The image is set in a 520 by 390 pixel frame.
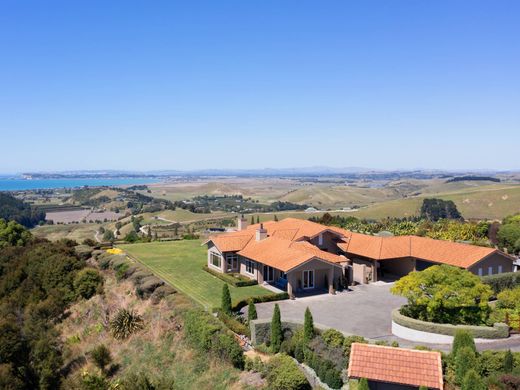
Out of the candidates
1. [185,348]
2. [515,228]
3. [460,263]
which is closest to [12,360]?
[185,348]

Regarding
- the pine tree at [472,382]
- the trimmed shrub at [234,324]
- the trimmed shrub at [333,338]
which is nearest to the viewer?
the pine tree at [472,382]

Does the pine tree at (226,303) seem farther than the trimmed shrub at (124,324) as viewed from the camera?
No

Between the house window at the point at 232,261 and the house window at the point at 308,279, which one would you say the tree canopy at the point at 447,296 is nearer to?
the house window at the point at 308,279

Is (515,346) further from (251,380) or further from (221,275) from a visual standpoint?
(221,275)

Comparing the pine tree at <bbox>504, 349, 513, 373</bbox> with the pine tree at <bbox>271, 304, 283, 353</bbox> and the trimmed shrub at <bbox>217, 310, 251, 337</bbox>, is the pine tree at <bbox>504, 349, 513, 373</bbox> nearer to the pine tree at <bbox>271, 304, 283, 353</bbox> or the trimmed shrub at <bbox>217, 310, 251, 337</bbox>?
the pine tree at <bbox>271, 304, 283, 353</bbox>

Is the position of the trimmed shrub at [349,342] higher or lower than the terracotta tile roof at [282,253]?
lower

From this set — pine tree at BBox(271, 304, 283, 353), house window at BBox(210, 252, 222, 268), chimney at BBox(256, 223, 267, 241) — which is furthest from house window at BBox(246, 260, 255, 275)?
pine tree at BBox(271, 304, 283, 353)

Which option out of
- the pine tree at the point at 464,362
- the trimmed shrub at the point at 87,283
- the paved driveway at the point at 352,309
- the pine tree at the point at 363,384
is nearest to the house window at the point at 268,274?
the paved driveway at the point at 352,309
